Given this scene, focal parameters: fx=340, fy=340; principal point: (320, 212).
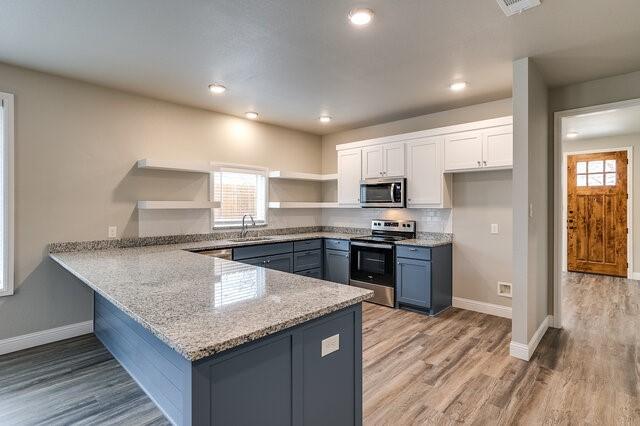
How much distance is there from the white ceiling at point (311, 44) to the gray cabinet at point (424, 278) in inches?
73.4

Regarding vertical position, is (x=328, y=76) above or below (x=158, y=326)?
above

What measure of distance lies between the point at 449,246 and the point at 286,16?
333 centimetres

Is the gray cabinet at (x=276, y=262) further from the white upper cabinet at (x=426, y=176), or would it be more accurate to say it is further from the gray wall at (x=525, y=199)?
the gray wall at (x=525, y=199)

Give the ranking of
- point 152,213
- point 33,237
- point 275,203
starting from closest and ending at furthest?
point 33,237, point 152,213, point 275,203

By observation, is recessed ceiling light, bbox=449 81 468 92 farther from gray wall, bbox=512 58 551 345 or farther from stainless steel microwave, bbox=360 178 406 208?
stainless steel microwave, bbox=360 178 406 208

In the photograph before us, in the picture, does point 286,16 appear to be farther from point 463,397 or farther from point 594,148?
point 594,148

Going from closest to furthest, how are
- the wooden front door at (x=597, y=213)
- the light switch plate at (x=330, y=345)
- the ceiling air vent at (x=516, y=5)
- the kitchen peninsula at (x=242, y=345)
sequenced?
1. the kitchen peninsula at (x=242, y=345)
2. the light switch plate at (x=330, y=345)
3. the ceiling air vent at (x=516, y=5)
4. the wooden front door at (x=597, y=213)

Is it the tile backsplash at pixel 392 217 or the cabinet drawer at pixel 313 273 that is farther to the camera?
the cabinet drawer at pixel 313 273

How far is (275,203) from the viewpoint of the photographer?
16.8 feet

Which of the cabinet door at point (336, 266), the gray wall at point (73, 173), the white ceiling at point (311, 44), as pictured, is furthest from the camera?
the cabinet door at point (336, 266)

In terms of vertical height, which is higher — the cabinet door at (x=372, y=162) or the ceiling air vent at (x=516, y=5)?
A: the ceiling air vent at (x=516, y=5)

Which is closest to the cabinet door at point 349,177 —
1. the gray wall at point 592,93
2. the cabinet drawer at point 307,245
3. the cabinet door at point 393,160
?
the cabinet door at point 393,160

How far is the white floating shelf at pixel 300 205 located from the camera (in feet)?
16.8

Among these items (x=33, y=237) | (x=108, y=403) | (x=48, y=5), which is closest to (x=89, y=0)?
(x=48, y=5)
